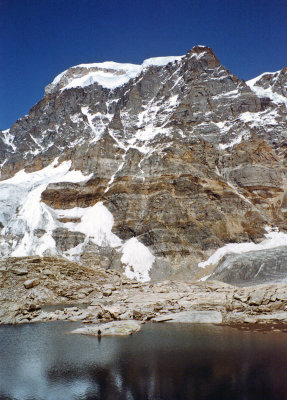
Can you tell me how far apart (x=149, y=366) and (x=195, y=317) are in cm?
1285

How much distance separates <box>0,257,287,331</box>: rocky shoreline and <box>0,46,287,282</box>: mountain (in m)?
20.0

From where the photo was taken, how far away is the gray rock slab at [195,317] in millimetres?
30188

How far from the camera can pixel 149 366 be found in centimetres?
1886

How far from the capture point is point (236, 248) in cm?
7256

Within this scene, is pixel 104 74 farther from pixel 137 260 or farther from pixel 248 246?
pixel 248 246

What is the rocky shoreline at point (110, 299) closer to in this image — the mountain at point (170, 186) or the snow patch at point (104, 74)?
the mountain at point (170, 186)

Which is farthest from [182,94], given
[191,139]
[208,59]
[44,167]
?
[44,167]

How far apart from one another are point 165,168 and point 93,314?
5659 centimetres

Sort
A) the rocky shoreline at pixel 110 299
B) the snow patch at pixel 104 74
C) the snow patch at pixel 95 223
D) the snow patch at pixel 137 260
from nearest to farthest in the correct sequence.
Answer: the rocky shoreline at pixel 110 299 < the snow patch at pixel 137 260 < the snow patch at pixel 95 223 < the snow patch at pixel 104 74

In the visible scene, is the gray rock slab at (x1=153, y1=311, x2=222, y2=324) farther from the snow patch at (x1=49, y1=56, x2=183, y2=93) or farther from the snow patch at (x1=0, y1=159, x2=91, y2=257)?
the snow patch at (x1=49, y1=56, x2=183, y2=93)

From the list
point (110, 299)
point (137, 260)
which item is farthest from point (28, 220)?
point (110, 299)

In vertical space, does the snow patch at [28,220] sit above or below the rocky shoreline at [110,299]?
above

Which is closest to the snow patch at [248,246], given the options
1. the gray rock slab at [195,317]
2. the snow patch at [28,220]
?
the snow patch at [28,220]

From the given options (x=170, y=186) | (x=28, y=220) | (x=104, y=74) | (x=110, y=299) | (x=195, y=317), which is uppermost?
(x=104, y=74)
